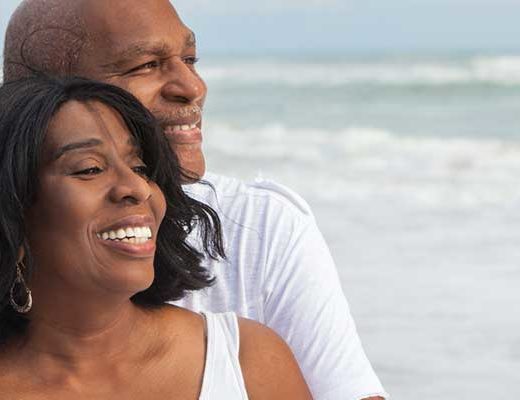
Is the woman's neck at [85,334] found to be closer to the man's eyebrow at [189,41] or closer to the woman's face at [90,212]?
the woman's face at [90,212]

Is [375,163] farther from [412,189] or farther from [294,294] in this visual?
[294,294]

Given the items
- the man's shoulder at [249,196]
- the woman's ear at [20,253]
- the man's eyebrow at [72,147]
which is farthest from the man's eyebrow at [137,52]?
the woman's ear at [20,253]

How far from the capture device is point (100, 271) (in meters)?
2.63

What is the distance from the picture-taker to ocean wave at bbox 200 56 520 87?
25.6m

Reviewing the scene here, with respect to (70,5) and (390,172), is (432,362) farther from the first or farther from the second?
(390,172)

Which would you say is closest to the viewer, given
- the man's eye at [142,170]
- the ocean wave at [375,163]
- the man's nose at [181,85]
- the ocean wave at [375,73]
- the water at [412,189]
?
the man's eye at [142,170]

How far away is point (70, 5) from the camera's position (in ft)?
10.7

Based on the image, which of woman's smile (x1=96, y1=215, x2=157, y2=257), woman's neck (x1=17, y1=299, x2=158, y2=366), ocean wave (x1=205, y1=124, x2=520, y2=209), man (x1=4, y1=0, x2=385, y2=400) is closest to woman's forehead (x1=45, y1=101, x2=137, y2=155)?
woman's smile (x1=96, y1=215, x2=157, y2=257)

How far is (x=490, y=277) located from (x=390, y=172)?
5379 millimetres

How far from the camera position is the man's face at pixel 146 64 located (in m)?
3.22

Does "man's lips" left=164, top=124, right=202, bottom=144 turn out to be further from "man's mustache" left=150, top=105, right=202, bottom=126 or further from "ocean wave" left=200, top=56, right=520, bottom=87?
"ocean wave" left=200, top=56, right=520, bottom=87

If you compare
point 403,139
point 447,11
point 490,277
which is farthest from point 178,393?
point 447,11

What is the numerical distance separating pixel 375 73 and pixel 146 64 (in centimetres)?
2489

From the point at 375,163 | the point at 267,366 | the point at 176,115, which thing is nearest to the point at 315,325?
the point at 267,366
